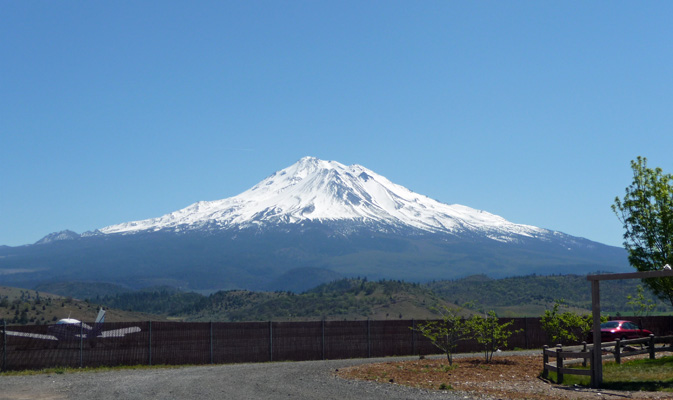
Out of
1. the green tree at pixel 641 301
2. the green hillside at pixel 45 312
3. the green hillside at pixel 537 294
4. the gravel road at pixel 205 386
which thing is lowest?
the green hillside at pixel 537 294

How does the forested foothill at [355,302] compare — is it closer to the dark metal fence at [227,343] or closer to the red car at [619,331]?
the red car at [619,331]

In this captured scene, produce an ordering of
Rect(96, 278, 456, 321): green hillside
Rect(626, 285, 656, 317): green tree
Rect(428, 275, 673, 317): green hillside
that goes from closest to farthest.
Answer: Rect(626, 285, 656, 317): green tree → Rect(96, 278, 456, 321): green hillside → Rect(428, 275, 673, 317): green hillside

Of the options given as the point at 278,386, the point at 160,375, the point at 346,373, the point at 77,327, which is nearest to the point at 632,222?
the point at 346,373

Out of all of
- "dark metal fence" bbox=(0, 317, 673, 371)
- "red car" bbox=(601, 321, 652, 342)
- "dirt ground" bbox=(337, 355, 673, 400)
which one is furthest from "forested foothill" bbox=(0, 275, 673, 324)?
"dirt ground" bbox=(337, 355, 673, 400)

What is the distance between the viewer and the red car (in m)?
35.7

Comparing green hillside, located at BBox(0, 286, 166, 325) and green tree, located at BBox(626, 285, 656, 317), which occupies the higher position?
green tree, located at BBox(626, 285, 656, 317)

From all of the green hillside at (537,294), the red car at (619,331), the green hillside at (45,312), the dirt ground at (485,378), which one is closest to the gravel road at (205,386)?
the dirt ground at (485,378)

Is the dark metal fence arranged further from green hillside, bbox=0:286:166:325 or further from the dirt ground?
green hillside, bbox=0:286:166:325

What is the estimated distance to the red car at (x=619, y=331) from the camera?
35688mm

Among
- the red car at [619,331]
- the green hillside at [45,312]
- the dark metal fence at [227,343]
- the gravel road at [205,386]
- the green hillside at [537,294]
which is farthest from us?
the green hillside at [537,294]

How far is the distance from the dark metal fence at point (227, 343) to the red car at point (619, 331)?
4853 mm

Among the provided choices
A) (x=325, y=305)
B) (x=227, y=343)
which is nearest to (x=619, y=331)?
(x=227, y=343)

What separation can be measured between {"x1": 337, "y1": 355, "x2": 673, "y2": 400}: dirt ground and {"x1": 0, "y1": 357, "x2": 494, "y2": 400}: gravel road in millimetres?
907

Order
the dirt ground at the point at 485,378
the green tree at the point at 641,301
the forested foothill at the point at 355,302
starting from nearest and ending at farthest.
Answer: the dirt ground at the point at 485,378
the green tree at the point at 641,301
the forested foothill at the point at 355,302
